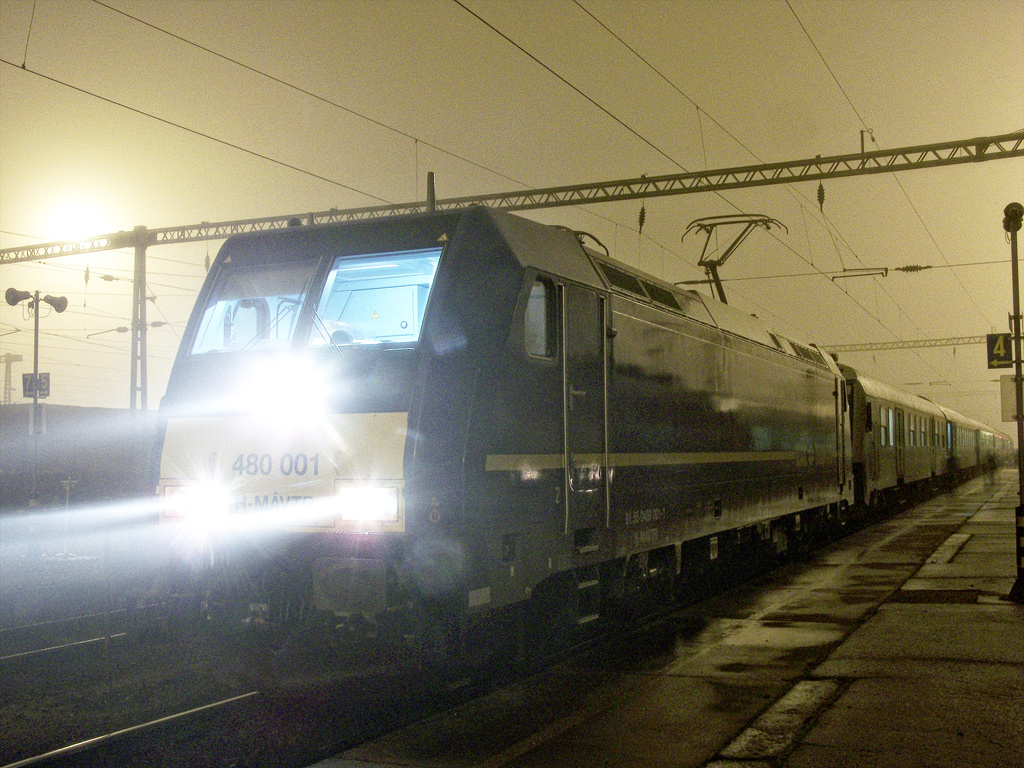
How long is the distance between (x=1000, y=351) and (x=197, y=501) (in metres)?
10.3

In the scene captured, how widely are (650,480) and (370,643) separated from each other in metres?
3.76

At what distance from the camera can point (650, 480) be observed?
965 cm

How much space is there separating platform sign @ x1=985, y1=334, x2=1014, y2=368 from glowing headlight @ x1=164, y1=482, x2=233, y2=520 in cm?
994

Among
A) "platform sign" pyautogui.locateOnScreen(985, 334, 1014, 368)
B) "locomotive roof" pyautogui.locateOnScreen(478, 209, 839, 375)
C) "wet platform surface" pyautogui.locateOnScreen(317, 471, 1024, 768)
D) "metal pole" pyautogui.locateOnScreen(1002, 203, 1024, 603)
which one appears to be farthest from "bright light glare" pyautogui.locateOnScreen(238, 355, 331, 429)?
"platform sign" pyautogui.locateOnScreen(985, 334, 1014, 368)

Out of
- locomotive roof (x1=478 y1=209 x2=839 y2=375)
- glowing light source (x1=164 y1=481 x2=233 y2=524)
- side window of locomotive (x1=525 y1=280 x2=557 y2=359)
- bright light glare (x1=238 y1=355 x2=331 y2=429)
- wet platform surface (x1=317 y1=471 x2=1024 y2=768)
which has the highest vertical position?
locomotive roof (x1=478 y1=209 x2=839 y2=375)

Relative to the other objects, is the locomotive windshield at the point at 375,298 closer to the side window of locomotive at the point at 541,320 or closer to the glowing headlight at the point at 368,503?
the side window of locomotive at the point at 541,320

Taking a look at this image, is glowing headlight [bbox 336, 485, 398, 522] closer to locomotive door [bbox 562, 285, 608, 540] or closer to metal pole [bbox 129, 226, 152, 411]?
locomotive door [bbox 562, 285, 608, 540]

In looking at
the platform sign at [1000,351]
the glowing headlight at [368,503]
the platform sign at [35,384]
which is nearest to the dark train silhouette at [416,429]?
the glowing headlight at [368,503]

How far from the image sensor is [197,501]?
730 cm

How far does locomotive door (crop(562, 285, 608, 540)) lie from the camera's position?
A: 7949 millimetres

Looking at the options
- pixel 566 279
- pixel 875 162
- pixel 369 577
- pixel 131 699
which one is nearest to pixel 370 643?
pixel 369 577

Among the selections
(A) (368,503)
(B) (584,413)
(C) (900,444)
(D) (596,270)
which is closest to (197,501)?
(A) (368,503)

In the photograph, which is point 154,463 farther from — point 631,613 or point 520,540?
point 631,613

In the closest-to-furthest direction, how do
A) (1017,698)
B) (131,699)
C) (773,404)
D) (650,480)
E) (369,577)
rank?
(369,577) < (1017,698) < (131,699) < (650,480) < (773,404)
